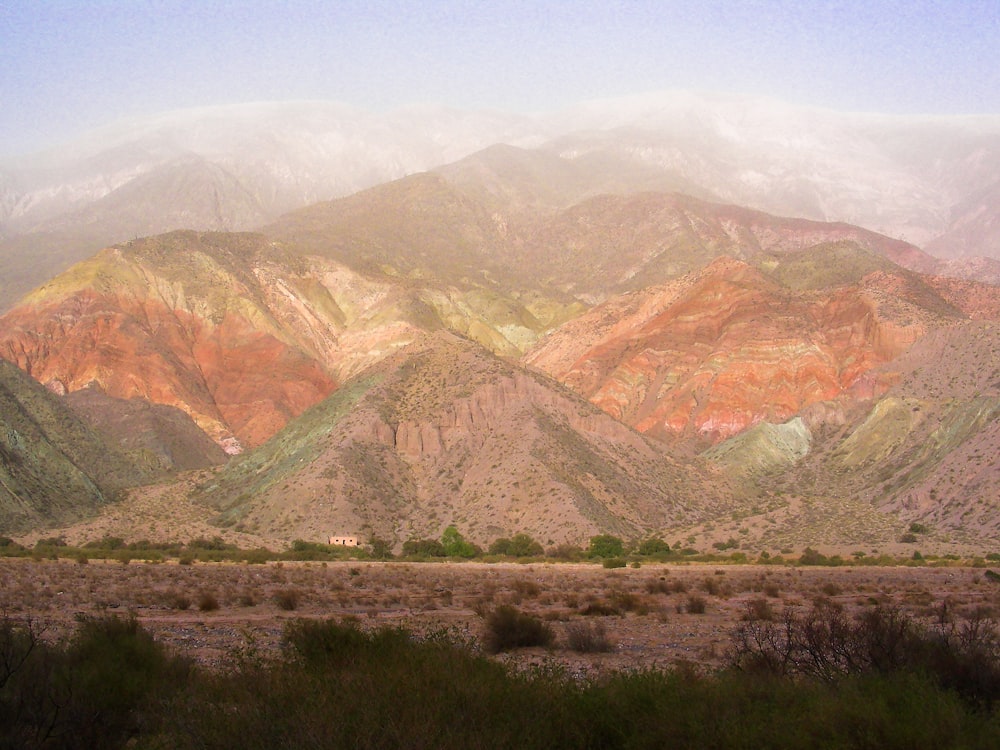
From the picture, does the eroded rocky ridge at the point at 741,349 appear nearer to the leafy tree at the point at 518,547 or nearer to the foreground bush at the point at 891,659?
the leafy tree at the point at 518,547

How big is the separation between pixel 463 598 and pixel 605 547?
3069 cm

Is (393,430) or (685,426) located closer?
(393,430)

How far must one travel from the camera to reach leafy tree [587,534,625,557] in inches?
2223

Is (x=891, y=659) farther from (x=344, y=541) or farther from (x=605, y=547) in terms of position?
(x=344, y=541)

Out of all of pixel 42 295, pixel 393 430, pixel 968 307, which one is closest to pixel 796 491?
pixel 393 430

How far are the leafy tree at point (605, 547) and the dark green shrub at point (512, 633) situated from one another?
39.0 m

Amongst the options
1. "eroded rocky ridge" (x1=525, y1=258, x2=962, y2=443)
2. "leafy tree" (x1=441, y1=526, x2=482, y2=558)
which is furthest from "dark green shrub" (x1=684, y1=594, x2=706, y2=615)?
"eroded rocky ridge" (x1=525, y1=258, x2=962, y2=443)

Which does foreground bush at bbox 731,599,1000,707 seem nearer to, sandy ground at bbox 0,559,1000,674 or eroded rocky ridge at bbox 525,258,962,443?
sandy ground at bbox 0,559,1000,674

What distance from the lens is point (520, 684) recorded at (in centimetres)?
946

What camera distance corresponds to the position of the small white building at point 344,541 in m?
63.4

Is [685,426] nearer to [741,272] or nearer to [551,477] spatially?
[741,272]

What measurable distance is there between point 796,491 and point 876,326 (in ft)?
111

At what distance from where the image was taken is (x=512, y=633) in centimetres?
1698

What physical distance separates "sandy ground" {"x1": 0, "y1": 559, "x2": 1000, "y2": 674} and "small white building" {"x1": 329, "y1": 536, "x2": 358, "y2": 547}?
2109 centimetres
